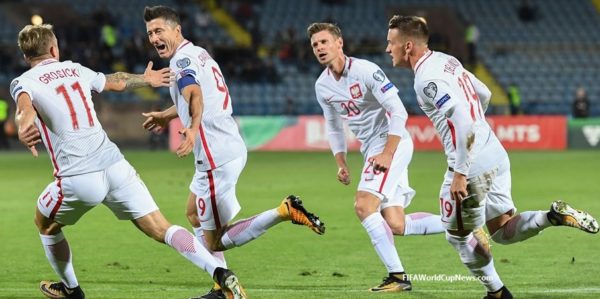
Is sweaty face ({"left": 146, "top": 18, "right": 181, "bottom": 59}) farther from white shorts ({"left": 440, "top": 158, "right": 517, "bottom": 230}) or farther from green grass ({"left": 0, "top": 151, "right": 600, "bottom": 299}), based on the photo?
white shorts ({"left": 440, "top": 158, "right": 517, "bottom": 230})

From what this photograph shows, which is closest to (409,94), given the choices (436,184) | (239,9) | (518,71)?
(518,71)

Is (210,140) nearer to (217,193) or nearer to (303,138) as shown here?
(217,193)

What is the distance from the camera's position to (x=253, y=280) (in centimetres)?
873

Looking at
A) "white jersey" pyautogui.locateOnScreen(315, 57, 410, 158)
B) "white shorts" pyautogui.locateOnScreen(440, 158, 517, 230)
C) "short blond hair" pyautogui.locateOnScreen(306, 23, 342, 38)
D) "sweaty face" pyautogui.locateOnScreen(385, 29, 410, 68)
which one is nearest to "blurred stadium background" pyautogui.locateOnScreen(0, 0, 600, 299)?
"white shorts" pyautogui.locateOnScreen(440, 158, 517, 230)

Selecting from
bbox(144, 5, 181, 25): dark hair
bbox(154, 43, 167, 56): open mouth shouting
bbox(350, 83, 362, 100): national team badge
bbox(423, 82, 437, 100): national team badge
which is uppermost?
bbox(144, 5, 181, 25): dark hair

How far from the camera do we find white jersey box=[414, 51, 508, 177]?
6.84 metres

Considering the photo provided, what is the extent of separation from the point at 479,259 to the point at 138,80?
267 cm

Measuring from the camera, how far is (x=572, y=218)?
24.6ft

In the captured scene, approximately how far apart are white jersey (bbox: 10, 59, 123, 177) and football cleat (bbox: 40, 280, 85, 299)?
0.99m

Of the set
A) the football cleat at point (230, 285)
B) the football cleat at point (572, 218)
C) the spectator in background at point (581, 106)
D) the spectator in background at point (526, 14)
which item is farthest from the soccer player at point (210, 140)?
the spectator in background at point (526, 14)

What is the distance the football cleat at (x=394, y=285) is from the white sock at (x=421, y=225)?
998mm

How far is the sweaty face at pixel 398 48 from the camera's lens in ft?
24.1

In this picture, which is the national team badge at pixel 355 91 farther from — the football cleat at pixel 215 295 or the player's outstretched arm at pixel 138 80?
the football cleat at pixel 215 295

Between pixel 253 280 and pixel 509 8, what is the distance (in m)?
32.9
